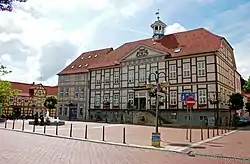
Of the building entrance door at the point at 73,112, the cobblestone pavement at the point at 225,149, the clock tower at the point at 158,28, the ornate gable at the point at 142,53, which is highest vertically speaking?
the clock tower at the point at 158,28

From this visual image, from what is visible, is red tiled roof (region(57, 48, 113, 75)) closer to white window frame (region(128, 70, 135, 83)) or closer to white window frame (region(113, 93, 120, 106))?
white window frame (region(113, 93, 120, 106))

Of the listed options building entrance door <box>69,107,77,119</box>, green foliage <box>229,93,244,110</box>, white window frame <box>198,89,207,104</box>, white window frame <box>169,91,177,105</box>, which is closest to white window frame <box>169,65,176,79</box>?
white window frame <box>169,91,177,105</box>

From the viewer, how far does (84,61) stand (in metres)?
57.0

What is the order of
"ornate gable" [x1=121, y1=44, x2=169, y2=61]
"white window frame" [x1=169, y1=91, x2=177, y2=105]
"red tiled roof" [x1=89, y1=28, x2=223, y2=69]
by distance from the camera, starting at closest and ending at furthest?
1. "red tiled roof" [x1=89, y1=28, x2=223, y2=69]
2. "white window frame" [x1=169, y1=91, x2=177, y2=105]
3. "ornate gable" [x1=121, y1=44, x2=169, y2=61]

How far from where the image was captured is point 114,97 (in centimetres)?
4650

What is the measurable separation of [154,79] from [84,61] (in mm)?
20632

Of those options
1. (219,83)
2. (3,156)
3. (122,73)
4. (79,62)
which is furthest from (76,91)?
(3,156)

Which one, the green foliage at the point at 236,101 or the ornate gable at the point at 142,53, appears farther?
the ornate gable at the point at 142,53

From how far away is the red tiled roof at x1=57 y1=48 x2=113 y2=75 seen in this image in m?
54.5

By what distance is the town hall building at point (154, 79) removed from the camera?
120ft

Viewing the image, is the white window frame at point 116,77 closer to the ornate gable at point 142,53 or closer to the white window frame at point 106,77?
the white window frame at point 106,77

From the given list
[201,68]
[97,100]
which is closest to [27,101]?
[97,100]

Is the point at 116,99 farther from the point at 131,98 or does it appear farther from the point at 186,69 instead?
the point at 186,69

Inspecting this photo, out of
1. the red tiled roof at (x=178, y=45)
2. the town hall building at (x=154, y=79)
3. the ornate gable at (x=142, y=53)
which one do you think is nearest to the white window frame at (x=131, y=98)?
the town hall building at (x=154, y=79)
